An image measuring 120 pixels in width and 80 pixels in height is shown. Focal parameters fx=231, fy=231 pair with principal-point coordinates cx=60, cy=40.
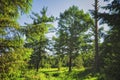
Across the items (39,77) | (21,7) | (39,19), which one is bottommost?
(39,77)

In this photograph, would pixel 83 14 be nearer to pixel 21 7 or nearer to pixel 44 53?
pixel 44 53

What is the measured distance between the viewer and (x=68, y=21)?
4050 centimetres

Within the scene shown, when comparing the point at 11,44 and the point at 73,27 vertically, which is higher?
the point at 73,27

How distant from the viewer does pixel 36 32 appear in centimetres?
1058

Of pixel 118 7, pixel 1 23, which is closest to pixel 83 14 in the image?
pixel 118 7

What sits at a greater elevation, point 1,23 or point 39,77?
point 1,23

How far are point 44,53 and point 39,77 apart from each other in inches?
981

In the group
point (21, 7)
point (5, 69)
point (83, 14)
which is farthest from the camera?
point (83, 14)

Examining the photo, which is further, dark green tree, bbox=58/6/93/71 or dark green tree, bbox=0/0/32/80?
dark green tree, bbox=58/6/93/71

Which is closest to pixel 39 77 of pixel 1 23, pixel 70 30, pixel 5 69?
pixel 5 69

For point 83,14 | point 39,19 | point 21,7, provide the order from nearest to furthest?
point 21,7 < point 39,19 < point 83,14

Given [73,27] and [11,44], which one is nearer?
[11,44]

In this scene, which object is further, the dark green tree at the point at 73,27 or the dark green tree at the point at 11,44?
the dark green tree at the point at 73,27

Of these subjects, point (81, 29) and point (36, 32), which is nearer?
point (36, 32)
